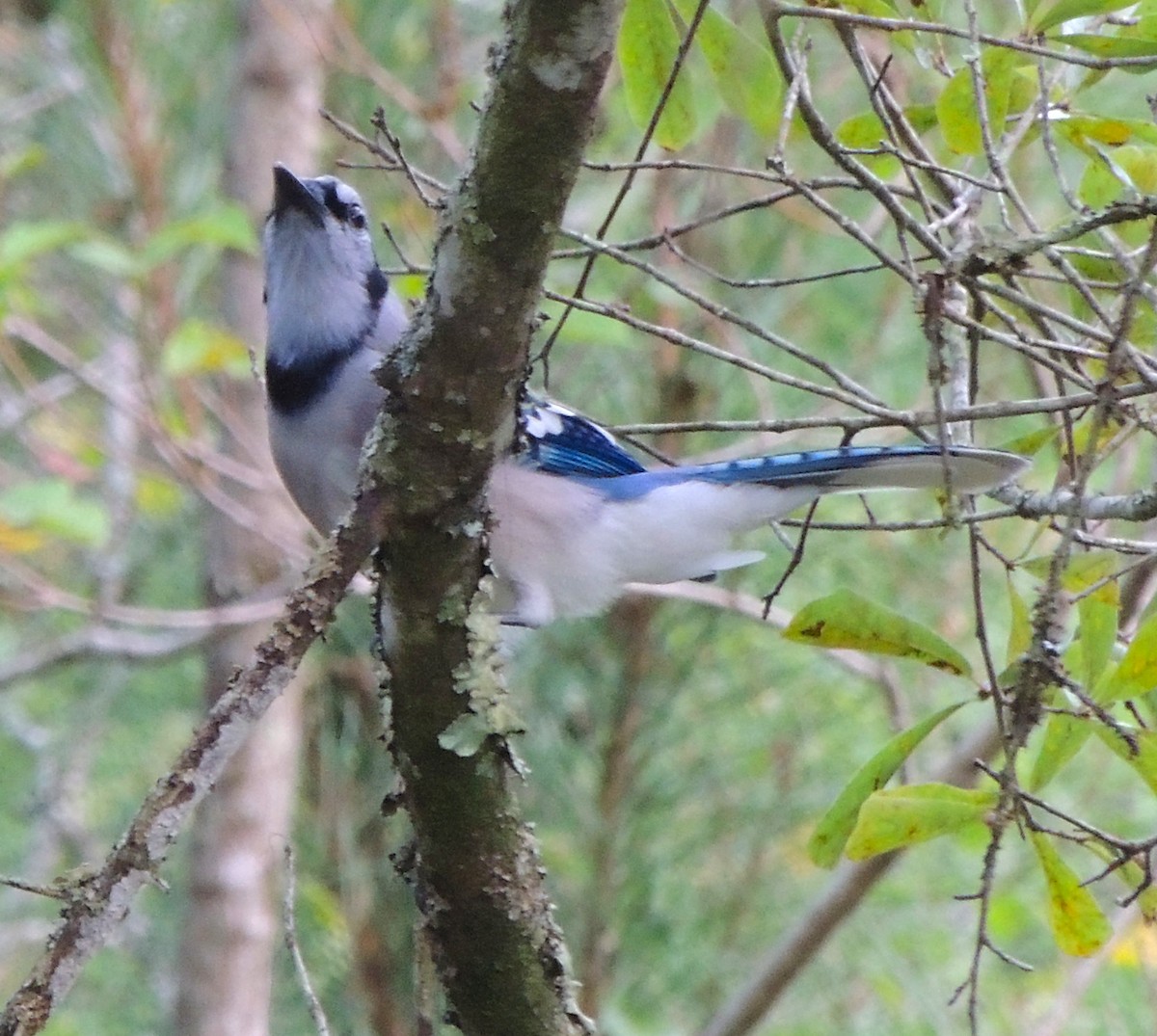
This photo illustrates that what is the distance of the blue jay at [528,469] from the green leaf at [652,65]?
0.40 metres

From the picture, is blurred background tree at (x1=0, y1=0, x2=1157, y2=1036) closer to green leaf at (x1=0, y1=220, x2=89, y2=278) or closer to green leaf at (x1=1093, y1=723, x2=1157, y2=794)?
green leaf at (x1=0, y1=220, x2=89, y2=278)

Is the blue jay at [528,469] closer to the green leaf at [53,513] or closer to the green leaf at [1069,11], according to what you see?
the green leaf at [1069,11]

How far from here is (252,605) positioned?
2.57 meters

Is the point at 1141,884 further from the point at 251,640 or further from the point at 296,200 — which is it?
the point at 251,640

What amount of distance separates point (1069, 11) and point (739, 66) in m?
0.32

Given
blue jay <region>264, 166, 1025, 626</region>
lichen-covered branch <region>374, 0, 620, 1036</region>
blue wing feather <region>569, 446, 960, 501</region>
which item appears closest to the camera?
lichen-covered branch <region>374, 0, 620, 1036</region>

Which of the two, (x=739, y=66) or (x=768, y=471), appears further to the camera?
(x=768, y=471)

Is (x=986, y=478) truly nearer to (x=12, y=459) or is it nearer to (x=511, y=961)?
(x=511, y=961)

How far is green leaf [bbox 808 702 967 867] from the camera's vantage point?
1256 mm

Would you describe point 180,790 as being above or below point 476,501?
below

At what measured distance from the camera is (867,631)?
1.24m

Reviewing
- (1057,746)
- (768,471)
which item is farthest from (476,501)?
(768,471)

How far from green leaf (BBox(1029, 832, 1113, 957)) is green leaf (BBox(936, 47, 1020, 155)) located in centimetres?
62

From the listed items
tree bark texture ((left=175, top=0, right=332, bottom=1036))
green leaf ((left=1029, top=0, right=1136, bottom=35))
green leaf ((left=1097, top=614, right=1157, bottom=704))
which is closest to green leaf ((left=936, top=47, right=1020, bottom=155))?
green leaf ((left=1029, top=0, right=1136, bottom=35))
